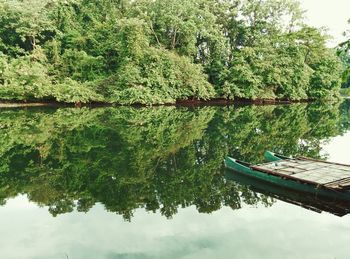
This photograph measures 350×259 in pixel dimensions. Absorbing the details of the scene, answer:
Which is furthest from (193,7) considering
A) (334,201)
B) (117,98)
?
(334,201)

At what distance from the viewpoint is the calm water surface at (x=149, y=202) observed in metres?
6.86

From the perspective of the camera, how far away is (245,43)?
151 ft

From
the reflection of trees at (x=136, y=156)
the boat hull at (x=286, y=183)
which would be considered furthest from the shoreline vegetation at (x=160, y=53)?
the boat hull at (x=286, y=183)

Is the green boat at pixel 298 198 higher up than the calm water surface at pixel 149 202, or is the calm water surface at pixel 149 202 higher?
the green boat at pixel 298 198

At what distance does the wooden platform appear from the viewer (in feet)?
30.0

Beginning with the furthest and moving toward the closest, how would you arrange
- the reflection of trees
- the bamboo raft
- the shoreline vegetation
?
the shoreline vegetation → the reflection of trees → the bamboo raft

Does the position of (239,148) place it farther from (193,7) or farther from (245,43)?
(245,43)

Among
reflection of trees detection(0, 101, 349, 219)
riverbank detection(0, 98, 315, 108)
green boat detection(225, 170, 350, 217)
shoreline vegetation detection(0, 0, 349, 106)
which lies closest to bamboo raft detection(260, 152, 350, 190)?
green boat detection(225, 170, 350, 217)

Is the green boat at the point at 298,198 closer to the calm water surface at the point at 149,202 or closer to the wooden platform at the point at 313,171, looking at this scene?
the calm water surface at the point at 149,202

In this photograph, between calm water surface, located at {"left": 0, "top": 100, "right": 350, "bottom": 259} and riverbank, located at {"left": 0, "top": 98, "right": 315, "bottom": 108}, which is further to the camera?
riverbank, located at {"left": 0, "top": 98, "right": 315, "bottom": 108}

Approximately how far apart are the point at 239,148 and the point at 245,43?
107ft

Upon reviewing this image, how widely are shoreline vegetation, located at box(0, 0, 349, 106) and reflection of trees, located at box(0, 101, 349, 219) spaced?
12.4 m

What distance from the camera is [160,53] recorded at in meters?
38.2

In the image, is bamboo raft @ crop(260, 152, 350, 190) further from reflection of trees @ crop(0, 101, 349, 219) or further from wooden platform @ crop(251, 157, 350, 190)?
reflection of trees @ crop(0, 101, 349, 219)
